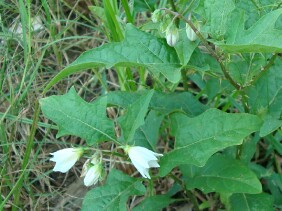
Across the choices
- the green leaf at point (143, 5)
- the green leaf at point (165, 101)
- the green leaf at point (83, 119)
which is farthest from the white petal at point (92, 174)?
the green leaf at point (143, 5)

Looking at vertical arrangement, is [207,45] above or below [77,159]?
above

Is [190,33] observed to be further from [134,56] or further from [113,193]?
[113,193]

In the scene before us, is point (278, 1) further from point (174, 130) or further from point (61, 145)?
point (61, 145)

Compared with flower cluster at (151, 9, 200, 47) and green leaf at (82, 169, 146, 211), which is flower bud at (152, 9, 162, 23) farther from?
green leaf at (82, 169, 146, 211)

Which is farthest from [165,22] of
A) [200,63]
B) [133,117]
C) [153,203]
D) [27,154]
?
[27,154]

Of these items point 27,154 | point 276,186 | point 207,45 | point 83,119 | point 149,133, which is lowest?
point 276,186

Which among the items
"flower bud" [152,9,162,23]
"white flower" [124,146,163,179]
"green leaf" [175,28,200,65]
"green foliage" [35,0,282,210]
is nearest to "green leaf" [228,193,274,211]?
"green foliage" [35,0,282,210]

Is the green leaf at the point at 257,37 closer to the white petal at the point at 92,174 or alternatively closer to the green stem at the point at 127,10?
the white petal at the point at 92,174
